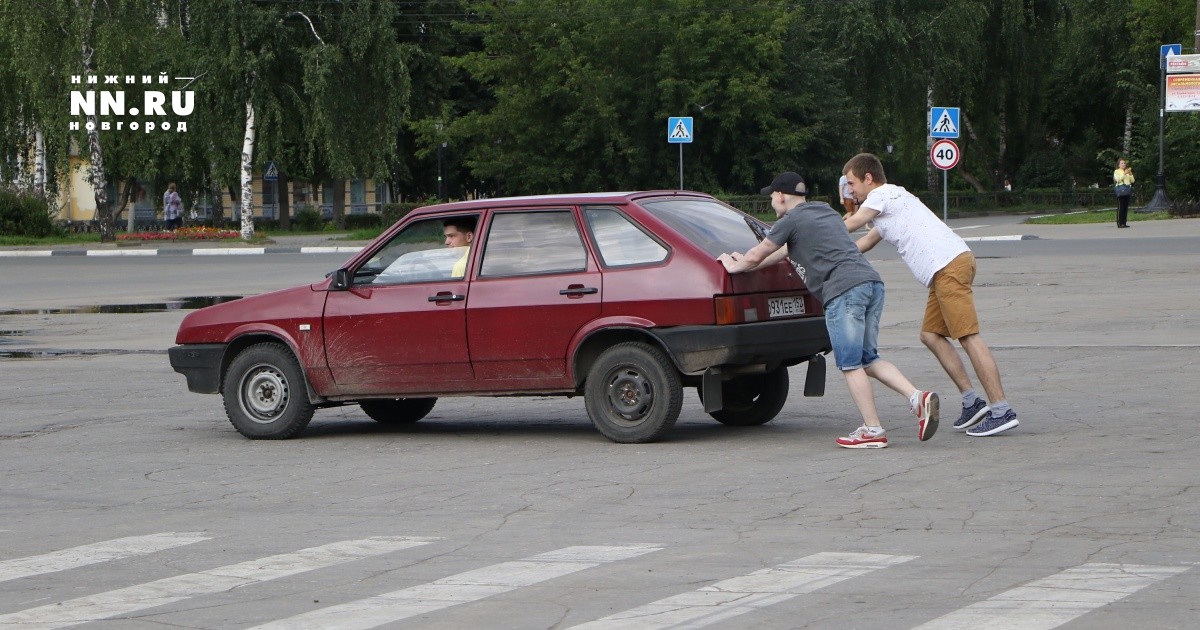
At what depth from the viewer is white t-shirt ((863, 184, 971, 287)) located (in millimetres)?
10508

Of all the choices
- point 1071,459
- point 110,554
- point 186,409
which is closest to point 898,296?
point 186,409

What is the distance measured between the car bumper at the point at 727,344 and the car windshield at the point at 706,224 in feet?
1.74

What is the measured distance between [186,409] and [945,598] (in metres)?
8.52

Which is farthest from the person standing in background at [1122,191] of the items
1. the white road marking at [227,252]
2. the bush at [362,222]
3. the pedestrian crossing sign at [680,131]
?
the bush at [362,222]

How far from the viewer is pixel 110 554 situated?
290 inches

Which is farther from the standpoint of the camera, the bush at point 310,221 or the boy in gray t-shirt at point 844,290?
the bush at point 310,221

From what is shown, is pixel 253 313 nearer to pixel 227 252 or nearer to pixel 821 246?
pixel 821 246

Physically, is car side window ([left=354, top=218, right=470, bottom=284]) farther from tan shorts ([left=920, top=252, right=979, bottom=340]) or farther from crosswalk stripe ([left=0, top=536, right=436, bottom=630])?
crosswalk stripe ([left=0, top=536, right=436, bottom=630])

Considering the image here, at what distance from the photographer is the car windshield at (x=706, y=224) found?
1048cm

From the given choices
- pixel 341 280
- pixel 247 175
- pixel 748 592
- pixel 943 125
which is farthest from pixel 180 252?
pixel 748 592

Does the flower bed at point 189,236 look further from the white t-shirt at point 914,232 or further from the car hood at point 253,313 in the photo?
the white t-shirt at point 914,232

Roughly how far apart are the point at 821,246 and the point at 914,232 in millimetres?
809

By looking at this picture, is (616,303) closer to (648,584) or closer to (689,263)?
(689,263)

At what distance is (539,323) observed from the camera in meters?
10.5
